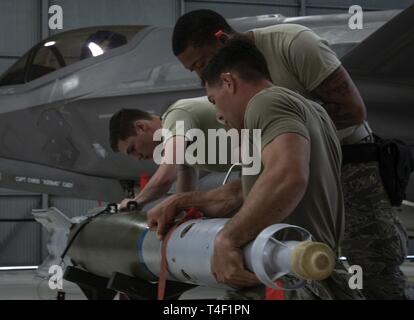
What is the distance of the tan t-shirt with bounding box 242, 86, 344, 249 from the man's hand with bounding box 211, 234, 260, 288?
25 cm

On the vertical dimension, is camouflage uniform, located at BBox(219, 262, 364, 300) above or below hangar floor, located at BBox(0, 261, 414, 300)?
below

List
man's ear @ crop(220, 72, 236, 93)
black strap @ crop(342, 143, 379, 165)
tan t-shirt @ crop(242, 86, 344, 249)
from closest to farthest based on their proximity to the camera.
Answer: tan t-shirt @ crop(242, 86, 344, 249) < man's ear @ crop(220, 72, 236, 93) < black strap @ crop(342, 143, 379, 165)

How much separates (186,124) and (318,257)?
6.90ft

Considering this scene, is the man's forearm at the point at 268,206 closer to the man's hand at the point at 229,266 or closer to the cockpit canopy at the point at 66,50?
the man's hand at the point at 229,266

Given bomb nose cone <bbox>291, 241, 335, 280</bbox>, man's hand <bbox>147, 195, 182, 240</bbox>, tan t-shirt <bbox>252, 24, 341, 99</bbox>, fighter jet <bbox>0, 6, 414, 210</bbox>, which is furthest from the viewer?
fighter jet <bbox>0, 6, 414, 210</bbox>

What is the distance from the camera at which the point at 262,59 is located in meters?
2.41

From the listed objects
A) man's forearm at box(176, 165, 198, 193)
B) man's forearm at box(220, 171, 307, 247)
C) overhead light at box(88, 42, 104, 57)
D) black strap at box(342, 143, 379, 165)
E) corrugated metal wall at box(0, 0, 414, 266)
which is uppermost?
corrugated metal wall at box(0, 0, 414, 266)

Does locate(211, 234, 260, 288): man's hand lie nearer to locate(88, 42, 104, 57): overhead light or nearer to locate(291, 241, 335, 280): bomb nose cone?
locate(291, 241, 335, 280): bomb nose cone

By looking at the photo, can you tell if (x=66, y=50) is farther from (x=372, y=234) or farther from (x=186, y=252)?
(x=186, y=252)

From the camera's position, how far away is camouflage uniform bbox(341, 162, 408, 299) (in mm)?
3164

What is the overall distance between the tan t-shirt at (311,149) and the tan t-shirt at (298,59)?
2.75 feet

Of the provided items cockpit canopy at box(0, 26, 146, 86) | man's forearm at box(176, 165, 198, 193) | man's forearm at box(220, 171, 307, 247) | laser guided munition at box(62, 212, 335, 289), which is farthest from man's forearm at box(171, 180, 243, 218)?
cockpit canopy at box(0, 26, 146, 86)

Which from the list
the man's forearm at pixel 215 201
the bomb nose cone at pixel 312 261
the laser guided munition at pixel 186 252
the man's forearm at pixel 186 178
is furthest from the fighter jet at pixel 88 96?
the bomb nose cone at pixel 312 261
